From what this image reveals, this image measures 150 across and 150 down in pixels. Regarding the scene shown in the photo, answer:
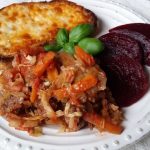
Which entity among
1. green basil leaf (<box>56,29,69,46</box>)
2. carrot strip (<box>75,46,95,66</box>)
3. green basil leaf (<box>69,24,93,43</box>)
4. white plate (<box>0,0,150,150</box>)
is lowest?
white plate (<box>0,0,150,150</box>)

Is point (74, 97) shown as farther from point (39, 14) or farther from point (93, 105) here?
point (39, 14)

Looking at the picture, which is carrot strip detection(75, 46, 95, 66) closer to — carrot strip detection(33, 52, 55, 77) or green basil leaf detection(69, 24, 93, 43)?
carrot strip detection(33, 52, 55, 77)

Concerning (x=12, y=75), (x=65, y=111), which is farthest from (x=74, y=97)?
(x=12, y=75)

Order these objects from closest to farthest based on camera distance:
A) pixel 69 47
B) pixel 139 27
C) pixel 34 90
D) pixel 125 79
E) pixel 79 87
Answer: pixel 79 87
pixel 34 90
pixel 125 79
pixel 69 47
pixel 139 27

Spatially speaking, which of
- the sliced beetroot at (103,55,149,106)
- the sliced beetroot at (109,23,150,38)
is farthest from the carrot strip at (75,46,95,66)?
the sliced beetroot at (109,23,150,38)

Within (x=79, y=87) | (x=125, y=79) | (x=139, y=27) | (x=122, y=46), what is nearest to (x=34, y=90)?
(x=79, y=87)

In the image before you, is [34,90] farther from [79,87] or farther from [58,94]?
[79,87]
